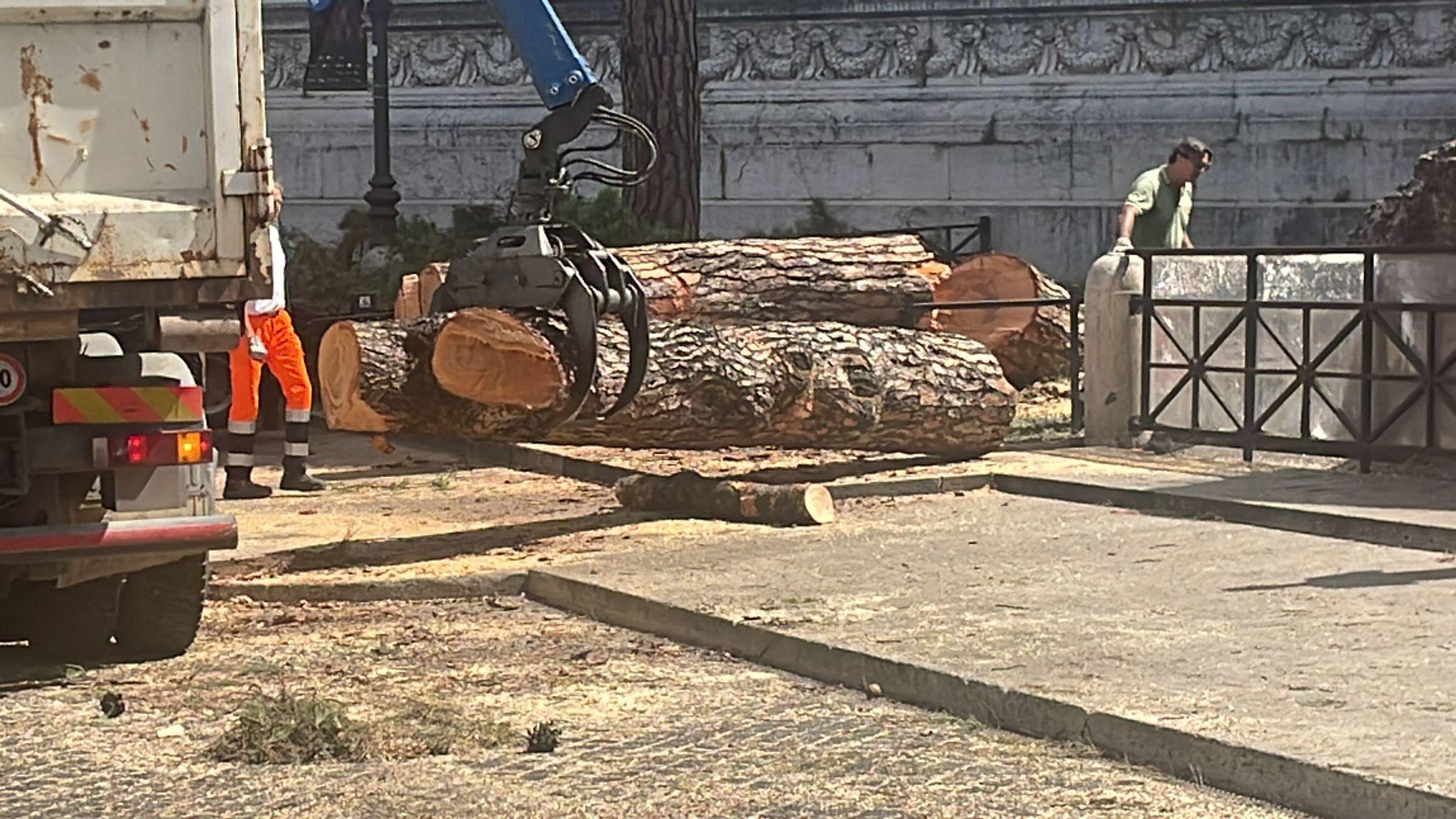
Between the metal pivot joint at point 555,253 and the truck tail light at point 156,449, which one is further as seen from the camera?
the metal pivot joint at point 555,253

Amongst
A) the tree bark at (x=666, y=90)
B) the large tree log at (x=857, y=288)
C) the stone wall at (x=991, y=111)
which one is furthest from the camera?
the stone wall at (x=991, y=111)

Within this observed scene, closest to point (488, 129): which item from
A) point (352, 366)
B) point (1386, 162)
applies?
point (1386, 162)

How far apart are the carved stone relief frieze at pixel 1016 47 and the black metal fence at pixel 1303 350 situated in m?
9.74

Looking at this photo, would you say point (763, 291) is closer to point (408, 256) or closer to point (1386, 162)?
point (408, 256)

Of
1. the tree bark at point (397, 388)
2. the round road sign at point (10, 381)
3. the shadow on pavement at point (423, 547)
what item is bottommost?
the shadow on pavement at point (423, 547)

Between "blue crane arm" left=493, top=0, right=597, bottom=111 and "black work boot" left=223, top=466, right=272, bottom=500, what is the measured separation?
2.92m

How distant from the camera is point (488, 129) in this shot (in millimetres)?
26625

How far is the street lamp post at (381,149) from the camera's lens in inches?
802

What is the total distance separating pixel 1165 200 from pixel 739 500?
16.3 ft

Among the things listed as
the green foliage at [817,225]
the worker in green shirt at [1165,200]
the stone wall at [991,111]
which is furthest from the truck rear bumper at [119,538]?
the stone wall at [991,111]

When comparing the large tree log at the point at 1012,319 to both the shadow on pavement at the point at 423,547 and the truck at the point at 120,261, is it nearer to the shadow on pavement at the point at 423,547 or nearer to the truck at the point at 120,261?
the shadow on pavement at the point at 423,547

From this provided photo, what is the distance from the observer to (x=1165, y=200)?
14641mm

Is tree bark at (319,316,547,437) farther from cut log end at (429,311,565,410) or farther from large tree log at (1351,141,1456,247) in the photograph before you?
large tree log at (1351,141,1456,247)

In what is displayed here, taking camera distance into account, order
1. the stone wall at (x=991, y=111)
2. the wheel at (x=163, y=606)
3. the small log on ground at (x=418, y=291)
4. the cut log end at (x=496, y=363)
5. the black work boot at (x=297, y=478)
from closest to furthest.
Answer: the wheel at (x=163, y=606) → the cut log end at (x=496, y=363) → the black work boot at (x=297, y=478) → the small log on ground at (x=418, y=291) → the stone wall at (x=991, y=111)
